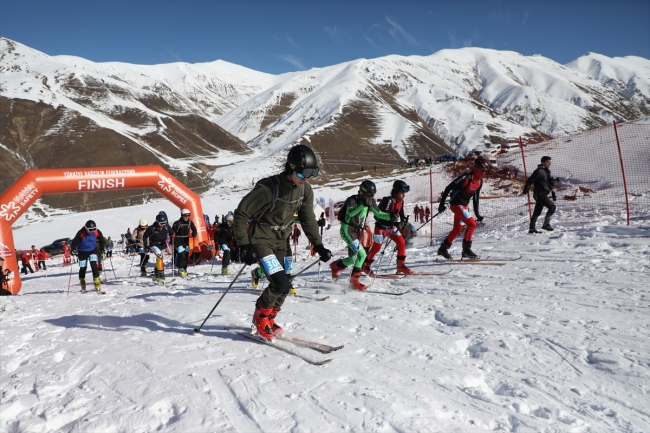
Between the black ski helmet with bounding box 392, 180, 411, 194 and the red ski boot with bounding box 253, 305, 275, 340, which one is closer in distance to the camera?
the red ski boot with bounding box 253, 305, 275, 340

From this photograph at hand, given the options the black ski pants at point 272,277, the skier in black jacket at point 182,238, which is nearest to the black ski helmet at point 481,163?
the black ski pants at point 272,277

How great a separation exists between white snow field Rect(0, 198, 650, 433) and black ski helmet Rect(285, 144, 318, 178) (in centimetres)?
191

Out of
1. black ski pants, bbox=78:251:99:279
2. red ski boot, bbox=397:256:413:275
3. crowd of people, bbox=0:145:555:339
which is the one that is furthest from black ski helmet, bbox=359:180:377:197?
black ski pants, bbox=78:251:99:279

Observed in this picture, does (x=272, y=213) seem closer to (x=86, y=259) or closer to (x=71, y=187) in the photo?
(x=86, y=259)

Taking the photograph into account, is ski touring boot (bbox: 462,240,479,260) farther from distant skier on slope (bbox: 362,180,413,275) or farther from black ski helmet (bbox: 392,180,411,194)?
black ski helmet (bbox: 392,180,411,194)

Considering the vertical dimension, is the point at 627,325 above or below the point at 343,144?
below

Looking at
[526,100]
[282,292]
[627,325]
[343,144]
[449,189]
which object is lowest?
[627,325]

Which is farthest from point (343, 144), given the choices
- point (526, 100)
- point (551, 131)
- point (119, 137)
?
point (526, 100)

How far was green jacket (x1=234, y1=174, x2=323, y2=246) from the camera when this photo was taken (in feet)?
15.3

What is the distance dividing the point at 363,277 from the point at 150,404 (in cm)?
616

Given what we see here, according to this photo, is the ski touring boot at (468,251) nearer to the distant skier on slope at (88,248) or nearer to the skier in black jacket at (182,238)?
the skier in black jacket at (182,238)

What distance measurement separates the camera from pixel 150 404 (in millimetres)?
3463

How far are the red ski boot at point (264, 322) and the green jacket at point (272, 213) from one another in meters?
0.78

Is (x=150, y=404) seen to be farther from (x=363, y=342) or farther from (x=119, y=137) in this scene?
(x=119, y=137)
